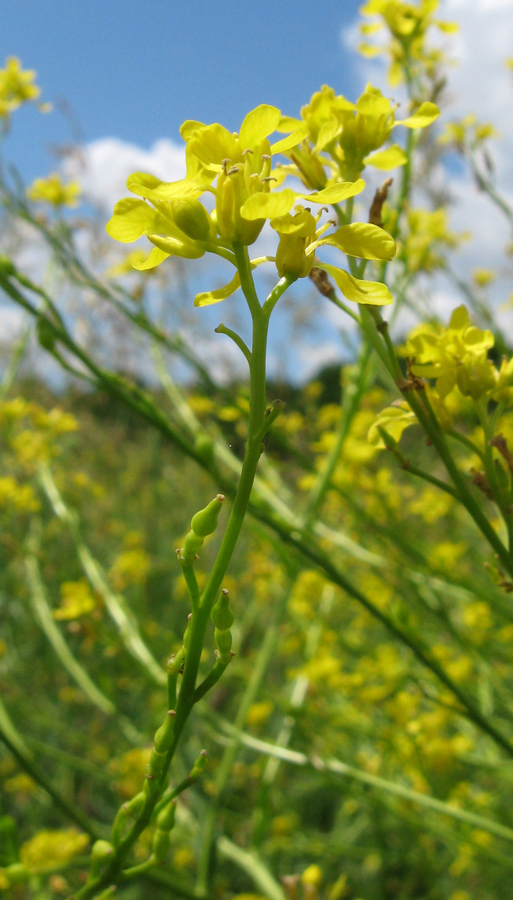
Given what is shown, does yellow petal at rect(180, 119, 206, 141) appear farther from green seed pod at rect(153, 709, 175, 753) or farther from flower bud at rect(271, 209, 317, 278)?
green seed pod at rect(153, 709, 175, 753)

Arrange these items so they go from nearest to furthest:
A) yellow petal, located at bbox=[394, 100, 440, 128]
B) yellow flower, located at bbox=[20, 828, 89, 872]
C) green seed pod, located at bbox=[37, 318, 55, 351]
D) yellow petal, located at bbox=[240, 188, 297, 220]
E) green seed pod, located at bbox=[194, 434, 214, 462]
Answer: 1. yellow petal, located at bbox=[240, 188, 297, 220]
2. yellow petal, located at bbox=[394, 100, 440, 128]
3. green seed pod, located at bbox=[194, 434, 214, 462]
4. green seed pod, located at bbox=[37, 318, 55, 351]
5. yellow flower, located at bbox=[20, 828, 89, 872]

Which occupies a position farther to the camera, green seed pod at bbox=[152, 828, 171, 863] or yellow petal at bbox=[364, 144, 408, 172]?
yellow petal at bbox=[364, 144, 408, 172]

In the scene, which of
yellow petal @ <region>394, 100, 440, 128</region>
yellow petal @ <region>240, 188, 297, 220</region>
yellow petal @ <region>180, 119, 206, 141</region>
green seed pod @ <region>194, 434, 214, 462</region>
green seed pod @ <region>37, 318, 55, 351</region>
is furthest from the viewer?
green seed pod @ <region>37, 318, 55, 351</region>

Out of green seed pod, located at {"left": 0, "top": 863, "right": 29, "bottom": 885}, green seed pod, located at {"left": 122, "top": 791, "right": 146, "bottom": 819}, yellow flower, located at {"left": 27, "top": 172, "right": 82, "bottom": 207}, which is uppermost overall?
yellow flower, located at {"left": 27, "top": 172, "right": 82, "bottom": 207}

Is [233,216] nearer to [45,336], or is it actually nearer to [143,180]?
[143,180]

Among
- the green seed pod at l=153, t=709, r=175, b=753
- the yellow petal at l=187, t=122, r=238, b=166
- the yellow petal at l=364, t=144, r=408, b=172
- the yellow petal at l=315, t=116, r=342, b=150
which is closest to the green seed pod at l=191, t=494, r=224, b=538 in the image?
the green seed pod at l=153, t=709, r=175, b=753

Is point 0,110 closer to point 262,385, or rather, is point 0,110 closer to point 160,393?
point 262,385

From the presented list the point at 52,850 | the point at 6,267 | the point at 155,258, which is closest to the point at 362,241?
the point at 155,258

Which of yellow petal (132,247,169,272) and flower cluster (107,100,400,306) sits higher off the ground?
flower cluster (107,100,400,306)
